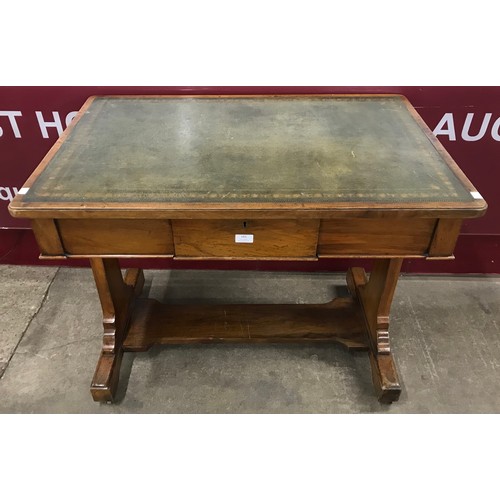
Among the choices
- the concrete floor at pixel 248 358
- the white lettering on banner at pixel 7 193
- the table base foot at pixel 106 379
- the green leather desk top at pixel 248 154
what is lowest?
the concrete floor at pixel 248 358

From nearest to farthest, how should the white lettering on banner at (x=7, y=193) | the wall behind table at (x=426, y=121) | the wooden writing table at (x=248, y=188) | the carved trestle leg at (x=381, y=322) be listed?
1. the wooden writing table at (x=248, y=188)
2. the carved trestle leg at (x=381, y=322)
3. the wall behind table at (x=426, y=121)
4. the white lettering on banner at (x=7, y=193)

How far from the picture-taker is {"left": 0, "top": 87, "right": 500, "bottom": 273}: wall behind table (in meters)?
1.94

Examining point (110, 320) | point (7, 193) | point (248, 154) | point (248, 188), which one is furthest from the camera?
point (7, 193)

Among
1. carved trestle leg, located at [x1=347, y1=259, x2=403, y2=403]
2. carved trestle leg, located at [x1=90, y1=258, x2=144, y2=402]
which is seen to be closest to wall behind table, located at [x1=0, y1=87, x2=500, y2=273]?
carved trestle leg, located at [x1=347, y1=259, x2=403, y2=403]

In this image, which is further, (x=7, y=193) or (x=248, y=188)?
(x=7, y=193)

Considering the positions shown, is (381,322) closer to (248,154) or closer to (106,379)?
(248,154)

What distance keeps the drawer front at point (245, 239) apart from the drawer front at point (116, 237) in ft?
0.15

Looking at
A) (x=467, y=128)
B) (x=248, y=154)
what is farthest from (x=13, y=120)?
(x=467, y=128)

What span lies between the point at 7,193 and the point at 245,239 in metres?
1.41

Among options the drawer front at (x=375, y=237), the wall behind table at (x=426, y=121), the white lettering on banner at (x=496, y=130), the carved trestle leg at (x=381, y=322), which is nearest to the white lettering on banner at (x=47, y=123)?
the wall behind table at (x=426, y=121)

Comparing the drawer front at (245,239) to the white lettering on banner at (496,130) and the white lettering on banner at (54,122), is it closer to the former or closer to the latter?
the white lettering on banner at (54,122)

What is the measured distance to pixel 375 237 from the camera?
4.63 feet

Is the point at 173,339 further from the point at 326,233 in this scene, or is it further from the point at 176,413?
the point at 326,233

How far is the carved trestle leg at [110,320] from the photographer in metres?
1.78
